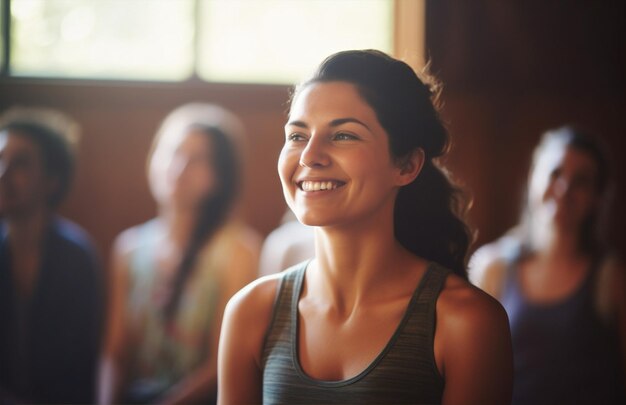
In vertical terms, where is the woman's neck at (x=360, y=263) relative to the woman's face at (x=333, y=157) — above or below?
below

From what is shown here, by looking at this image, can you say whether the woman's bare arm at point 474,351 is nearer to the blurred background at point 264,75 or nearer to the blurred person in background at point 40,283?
the blurred person in background at point 40,283

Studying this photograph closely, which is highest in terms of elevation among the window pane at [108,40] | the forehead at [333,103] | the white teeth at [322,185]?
the window pane at [108,40]

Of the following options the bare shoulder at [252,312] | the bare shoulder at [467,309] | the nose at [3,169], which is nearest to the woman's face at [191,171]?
the nose at [3,169]

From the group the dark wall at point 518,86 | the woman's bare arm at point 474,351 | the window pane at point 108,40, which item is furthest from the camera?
the dark wall at point 518,86

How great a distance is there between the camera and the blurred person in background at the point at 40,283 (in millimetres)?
1545

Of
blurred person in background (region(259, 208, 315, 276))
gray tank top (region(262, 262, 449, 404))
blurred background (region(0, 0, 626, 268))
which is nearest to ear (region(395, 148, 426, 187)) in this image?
gray tank top (region(262, 262, 449, 404))

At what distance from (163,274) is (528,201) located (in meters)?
0.96

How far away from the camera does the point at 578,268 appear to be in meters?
1.53

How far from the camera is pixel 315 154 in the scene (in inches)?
28.4

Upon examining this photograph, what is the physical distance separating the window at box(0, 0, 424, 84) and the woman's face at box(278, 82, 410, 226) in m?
1.99

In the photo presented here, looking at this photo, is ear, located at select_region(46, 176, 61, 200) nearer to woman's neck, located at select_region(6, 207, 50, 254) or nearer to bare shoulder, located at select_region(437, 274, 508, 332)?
woman's neck, located at select_region(6, 207, 50, 254)

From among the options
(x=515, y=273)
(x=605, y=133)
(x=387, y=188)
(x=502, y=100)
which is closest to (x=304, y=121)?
(x=387, y=188)

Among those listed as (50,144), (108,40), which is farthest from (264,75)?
(50,144)

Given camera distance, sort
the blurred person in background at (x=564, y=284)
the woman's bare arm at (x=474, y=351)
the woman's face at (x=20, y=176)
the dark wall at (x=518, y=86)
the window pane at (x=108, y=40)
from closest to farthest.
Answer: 1. the woman's bare arm at (x=474, y=351)
2. the blurred person in background at (x=564, y=284)
3. the woman's face at (x=20, y=176)
4. the window pane at (x=108, y=40)
5. the dark wall at (x=518, y=86)
